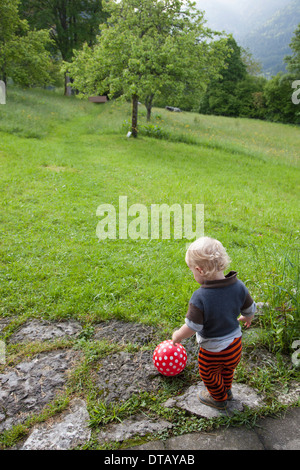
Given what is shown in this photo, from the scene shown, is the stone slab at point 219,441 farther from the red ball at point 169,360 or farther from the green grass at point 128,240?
the green grass at point 128,240

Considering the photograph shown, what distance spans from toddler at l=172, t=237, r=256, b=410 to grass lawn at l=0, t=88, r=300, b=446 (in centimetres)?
41

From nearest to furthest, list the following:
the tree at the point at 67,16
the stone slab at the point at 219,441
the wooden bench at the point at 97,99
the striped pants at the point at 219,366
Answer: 1. the stone slab at the point at 219,441
2. the striped pants at the point at 219,366
3. the wooden bench at the point at 97,99
4. the tree at the point at 67,16

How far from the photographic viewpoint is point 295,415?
233 centimetres

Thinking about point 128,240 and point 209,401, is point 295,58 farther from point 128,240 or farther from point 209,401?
point 209,401

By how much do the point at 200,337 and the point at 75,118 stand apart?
20604mm

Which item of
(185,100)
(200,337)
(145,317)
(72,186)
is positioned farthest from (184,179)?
(185,100)

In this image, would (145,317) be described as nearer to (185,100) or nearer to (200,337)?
(200,337)

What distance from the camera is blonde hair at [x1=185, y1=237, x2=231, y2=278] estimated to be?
6.93 feet

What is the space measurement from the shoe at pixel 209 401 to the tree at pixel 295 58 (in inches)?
1352

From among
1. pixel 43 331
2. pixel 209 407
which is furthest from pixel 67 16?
pixel 209 407

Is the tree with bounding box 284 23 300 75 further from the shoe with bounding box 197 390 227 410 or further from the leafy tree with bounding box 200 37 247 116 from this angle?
the shoe with bounding box 197 390 227 410

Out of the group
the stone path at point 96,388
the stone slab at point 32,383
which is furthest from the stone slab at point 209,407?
the stone slab at point 32,383

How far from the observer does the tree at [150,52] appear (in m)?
12.6

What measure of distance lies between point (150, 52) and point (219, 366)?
1294 centimetres
